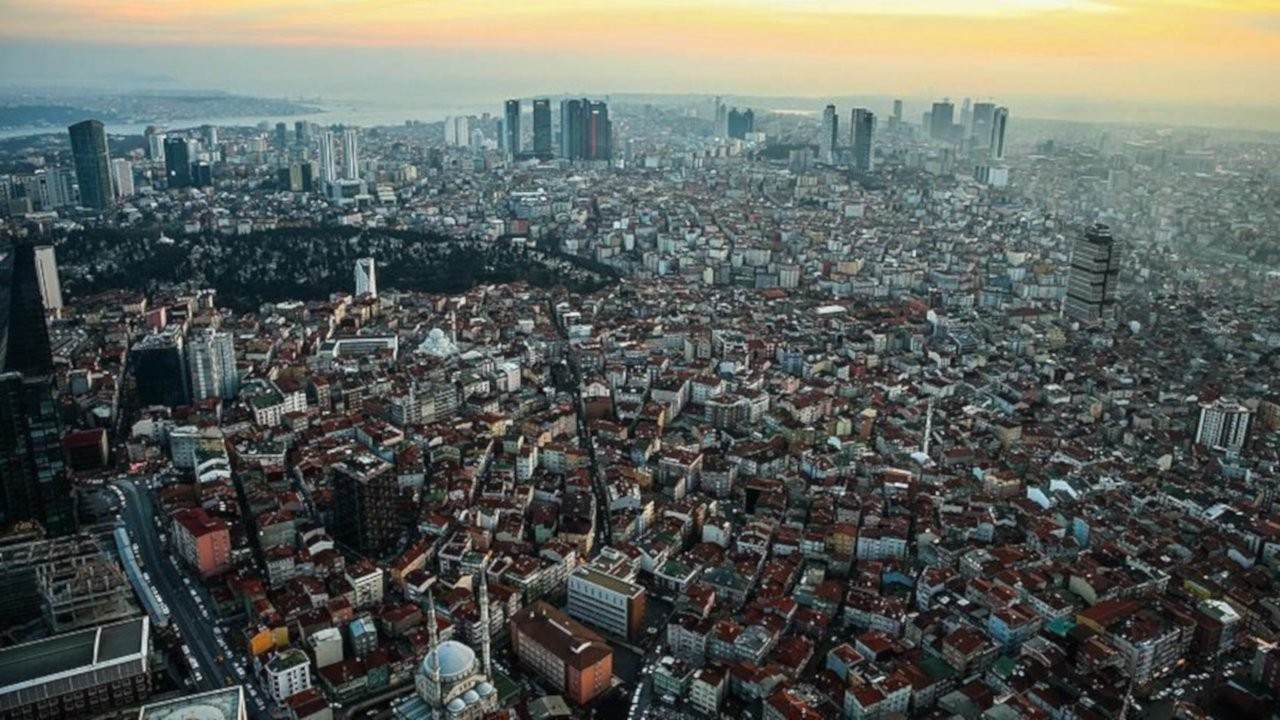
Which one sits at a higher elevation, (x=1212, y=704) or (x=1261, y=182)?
(x=1261, y=182)

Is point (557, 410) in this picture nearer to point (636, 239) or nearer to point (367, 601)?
point (367, 601)

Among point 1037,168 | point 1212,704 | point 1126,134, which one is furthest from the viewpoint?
point 1037,168

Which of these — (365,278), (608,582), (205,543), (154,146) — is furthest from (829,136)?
(205,543)

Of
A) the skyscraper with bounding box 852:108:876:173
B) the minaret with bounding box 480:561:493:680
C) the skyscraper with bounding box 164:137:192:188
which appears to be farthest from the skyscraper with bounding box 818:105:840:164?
the minaret with bounding box 480:561:493:680

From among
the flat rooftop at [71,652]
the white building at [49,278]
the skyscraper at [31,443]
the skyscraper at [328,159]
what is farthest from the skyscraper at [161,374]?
the skyscraper at [328,159]

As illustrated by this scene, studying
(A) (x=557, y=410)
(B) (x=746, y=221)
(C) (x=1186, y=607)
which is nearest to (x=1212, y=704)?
(C) (x=1186, y=607)
